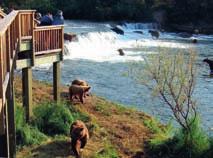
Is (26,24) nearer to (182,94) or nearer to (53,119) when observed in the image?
(53,119)

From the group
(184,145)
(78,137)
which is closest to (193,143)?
(184,145)

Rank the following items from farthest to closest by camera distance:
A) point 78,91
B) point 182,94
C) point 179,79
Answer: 1. point 78,91
2. point 179,79
3. point 182,94

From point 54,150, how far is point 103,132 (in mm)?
2250

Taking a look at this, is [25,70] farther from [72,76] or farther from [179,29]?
[179,29]

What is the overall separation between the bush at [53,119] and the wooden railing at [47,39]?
1691mm

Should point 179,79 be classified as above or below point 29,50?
below

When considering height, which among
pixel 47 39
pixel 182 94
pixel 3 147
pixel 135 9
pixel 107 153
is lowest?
pixel 107 153

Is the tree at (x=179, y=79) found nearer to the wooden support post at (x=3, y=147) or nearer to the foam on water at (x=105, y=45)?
the wooden support post at (x=3, y=147)

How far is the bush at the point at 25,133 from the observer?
1459cm

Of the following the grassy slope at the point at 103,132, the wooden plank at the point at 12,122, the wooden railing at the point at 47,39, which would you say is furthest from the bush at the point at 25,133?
the wooden railing at the point at 47,39

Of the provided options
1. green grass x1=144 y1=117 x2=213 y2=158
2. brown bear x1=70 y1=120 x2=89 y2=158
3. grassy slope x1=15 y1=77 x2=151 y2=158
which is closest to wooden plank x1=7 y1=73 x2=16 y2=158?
grassy slope x1=15 y1=77 x2=151 y2=158

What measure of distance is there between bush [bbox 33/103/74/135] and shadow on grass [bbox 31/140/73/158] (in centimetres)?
72

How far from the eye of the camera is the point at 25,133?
48.0ft

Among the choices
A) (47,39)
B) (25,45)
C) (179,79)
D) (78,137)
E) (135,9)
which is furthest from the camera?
(135,9)
